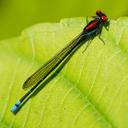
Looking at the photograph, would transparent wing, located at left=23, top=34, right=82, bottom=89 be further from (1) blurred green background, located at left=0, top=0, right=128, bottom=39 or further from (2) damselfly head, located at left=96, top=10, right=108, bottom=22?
(1) blurred green background, located at left=0, top=0, right=128, bottom=39

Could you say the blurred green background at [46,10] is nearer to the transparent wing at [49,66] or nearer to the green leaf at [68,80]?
the transparent wing at [49,66]

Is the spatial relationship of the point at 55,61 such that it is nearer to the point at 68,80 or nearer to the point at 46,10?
the point at 68,80

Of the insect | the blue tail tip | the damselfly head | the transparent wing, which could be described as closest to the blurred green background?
the damselfly head

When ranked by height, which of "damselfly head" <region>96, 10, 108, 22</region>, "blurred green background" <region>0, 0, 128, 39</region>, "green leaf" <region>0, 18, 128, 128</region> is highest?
"blurred green background" <region>0, 0, 128, 39</region>

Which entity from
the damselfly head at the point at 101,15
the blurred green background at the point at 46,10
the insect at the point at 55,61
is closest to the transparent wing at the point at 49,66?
the insect at the point at 55,61

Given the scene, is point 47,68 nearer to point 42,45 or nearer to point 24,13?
point 42,45

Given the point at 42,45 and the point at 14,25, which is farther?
the point at 14,25

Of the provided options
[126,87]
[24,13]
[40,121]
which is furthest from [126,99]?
[24,13]
